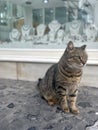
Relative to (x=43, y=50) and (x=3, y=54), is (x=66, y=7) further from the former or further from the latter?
(x=3, y=54)

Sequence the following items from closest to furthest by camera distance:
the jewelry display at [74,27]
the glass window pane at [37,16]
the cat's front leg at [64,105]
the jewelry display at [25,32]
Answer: the cat's front leg at [64,105] → the jewelry display at [74,27] → the glass window pane at [37,16] → the jewelry display at [25,32]

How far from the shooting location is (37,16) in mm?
2904

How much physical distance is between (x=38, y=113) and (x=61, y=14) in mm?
1263

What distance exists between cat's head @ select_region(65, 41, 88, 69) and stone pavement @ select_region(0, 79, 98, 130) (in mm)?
394

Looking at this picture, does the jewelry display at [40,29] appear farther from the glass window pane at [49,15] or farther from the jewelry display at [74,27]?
the jewelry display at [74,27]

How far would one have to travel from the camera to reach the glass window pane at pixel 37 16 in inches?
113

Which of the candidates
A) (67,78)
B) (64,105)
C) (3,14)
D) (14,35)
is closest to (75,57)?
(67,78)

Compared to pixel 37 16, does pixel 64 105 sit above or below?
below

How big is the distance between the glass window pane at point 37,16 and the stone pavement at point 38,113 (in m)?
0.81

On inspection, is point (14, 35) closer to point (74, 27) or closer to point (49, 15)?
point (49, 15)

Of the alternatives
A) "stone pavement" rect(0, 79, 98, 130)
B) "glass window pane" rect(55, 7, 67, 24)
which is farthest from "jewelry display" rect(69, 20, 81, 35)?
"stone pavement" rect(0, 79, 98, 130)

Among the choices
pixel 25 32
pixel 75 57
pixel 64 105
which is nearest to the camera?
pixel 75 57

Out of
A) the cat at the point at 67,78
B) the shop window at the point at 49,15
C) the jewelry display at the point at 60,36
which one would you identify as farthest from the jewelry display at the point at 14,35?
the cat at the point at 67,78

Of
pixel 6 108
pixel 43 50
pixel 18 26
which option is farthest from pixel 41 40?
pixel 6 108
